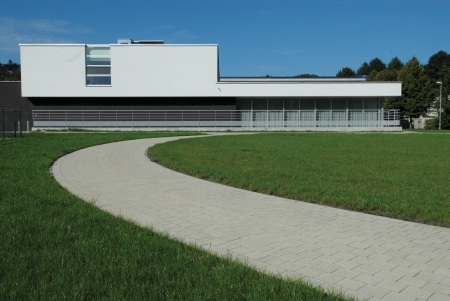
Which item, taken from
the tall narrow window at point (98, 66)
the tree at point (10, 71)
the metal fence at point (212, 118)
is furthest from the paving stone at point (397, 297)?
the tree at point (10, 71)

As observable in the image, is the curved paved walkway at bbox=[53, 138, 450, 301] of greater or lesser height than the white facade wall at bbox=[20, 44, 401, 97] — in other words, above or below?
below

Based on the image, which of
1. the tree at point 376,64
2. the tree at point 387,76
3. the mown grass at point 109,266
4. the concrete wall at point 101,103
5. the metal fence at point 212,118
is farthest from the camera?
the tree at point 376,64

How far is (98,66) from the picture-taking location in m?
42.8

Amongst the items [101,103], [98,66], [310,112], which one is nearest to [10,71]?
[98,66]

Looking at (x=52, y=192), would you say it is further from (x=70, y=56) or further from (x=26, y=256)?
(x=70, y=56)

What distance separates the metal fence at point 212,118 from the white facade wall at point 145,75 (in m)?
1.87

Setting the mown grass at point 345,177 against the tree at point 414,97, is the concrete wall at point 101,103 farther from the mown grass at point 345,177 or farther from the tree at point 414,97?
the tree at point 414,97

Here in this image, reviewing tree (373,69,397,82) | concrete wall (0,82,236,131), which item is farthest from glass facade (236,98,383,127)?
tree (373,69,397,82)

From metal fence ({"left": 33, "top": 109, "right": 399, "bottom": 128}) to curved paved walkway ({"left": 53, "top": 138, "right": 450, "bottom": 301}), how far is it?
32574 mm

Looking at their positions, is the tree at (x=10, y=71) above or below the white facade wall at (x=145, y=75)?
above

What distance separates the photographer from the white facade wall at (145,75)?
4178 centimetres

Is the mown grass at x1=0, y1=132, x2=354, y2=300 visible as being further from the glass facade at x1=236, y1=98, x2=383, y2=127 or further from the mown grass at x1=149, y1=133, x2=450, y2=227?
the glass facade at x1=236, y1=98, x2=383, y2=127

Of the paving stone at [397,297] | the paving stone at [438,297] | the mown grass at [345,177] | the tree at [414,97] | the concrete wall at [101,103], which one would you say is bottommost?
the paving stone at [438,297]

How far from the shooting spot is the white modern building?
41688mm
